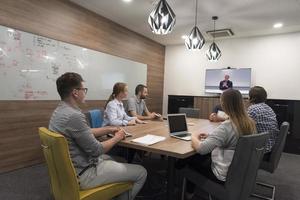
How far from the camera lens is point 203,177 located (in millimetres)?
1821

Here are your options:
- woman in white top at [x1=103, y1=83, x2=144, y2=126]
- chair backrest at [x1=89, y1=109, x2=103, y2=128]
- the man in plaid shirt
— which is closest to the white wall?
the man in plaid shirt

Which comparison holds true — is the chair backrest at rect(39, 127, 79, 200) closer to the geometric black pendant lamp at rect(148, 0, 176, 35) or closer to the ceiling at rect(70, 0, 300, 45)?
the geometric black pendant lamp at rect(148, 0, 176, 35)

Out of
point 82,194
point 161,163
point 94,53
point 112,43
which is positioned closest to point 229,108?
point 82,194

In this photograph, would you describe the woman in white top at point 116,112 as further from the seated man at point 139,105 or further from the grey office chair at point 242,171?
the grey office chair at point 242,171

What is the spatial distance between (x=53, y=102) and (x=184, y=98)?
3.36 metres

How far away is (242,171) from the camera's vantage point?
1577mm

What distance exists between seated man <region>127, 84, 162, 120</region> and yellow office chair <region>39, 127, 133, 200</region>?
203 centimetres

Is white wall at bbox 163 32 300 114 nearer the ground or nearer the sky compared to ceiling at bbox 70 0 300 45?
nearer the ground

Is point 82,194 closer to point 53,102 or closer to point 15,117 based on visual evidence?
point 15,117

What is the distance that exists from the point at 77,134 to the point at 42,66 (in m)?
2.27

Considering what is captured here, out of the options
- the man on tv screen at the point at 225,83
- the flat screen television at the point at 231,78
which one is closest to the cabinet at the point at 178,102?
the flat screen television at the point at 231,78

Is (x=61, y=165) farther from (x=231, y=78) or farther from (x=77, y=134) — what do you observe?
(x=231, y=78)

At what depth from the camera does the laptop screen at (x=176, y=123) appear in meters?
2.32

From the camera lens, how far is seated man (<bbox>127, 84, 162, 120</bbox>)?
3.63 metres
